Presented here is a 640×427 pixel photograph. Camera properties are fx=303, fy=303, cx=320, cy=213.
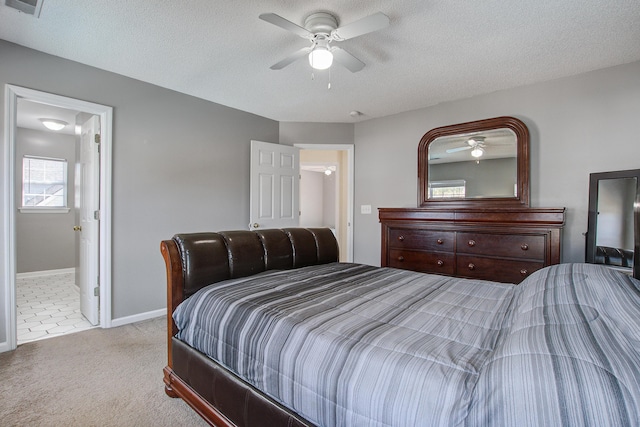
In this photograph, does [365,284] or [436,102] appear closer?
[365,284]

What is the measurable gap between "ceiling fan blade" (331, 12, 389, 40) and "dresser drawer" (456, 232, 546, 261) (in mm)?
2101

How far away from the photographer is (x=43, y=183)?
17.2 ft

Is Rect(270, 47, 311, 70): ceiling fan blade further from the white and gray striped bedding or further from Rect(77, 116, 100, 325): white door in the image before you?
Rect(77, 116, 100, 325): white door

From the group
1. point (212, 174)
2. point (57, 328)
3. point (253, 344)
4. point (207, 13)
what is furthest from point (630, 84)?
point (57, 328)

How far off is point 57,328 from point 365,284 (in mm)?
3064

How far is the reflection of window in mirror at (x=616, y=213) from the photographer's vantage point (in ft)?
7.89

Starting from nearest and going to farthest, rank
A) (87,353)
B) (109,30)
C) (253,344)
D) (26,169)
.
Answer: (253,344) → (109,30) → (87,353) → (26,169)

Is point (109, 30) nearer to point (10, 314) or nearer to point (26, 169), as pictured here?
point (10, 314)

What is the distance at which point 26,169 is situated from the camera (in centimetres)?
505

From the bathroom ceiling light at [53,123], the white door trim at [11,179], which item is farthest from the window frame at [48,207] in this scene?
the white door trim at [11,179]

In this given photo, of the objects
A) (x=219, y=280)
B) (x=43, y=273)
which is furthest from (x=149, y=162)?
(x=43, y=273)

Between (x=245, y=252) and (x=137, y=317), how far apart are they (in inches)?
77.6

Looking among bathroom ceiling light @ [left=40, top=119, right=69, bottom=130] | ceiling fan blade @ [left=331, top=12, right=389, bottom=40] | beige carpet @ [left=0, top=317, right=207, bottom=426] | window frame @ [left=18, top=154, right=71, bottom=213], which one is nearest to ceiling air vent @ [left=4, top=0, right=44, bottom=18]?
ceiling fan blade @ [left=331, top=12, right=389, bottom=40]

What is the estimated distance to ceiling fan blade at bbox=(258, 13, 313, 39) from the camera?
172 centimetres
